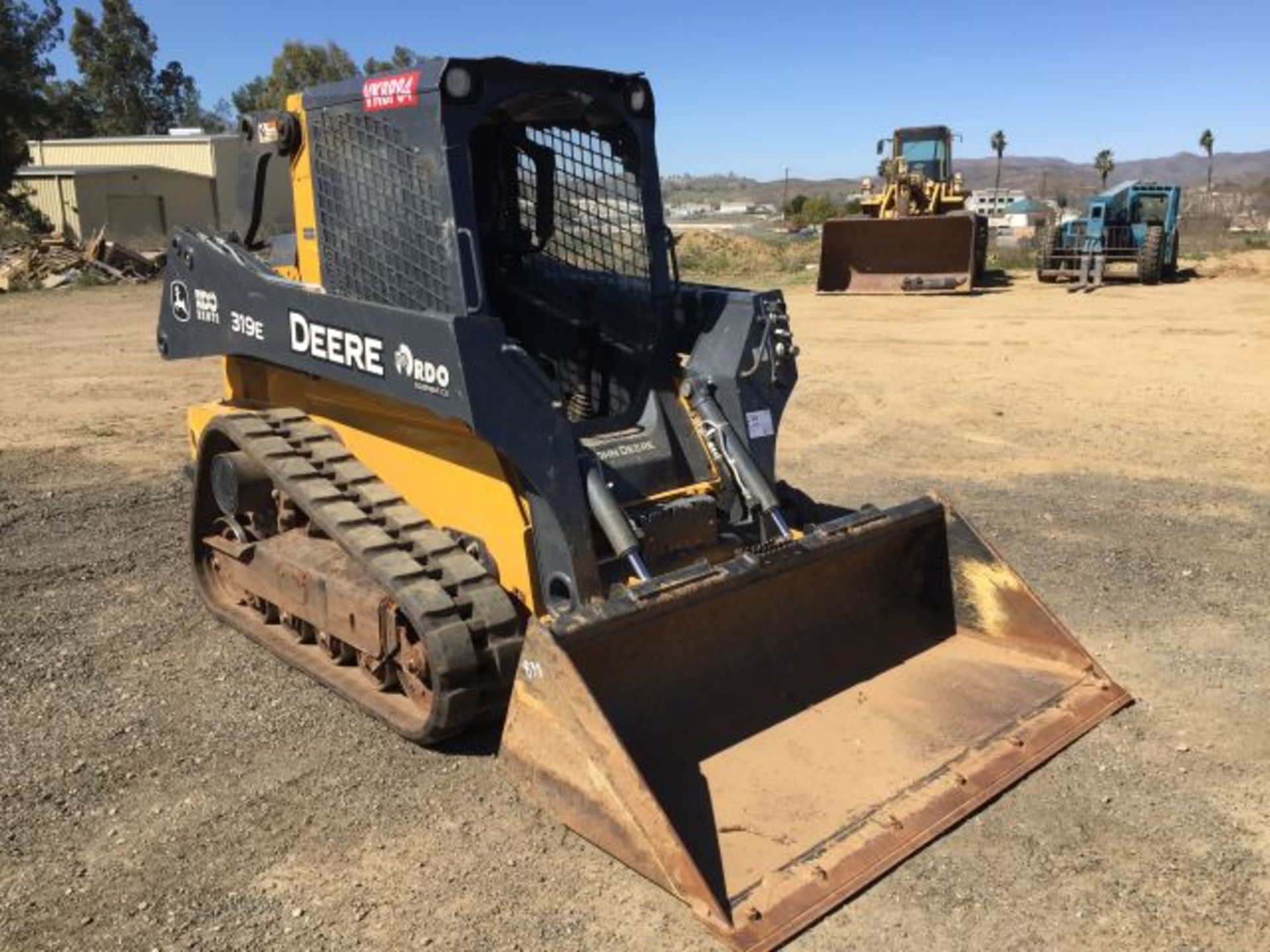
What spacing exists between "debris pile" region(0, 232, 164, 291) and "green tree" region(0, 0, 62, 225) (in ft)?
27.5

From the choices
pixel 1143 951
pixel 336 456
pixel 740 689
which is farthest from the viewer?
pixel 336 456

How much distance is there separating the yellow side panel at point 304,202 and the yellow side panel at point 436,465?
0.53m

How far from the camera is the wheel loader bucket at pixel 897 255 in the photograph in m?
20.3

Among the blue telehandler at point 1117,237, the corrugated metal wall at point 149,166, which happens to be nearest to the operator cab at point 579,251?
the blue telehandler at point 1117,237

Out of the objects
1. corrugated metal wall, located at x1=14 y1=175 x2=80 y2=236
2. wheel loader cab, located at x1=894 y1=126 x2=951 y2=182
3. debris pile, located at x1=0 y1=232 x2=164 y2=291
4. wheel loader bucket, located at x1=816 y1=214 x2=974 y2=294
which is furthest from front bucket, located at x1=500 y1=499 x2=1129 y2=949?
corrugated metal wall, located at x1=14 y1=175 x2=80 y2=236

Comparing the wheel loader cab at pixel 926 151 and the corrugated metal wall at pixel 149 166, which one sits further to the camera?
the corrugated metal wall at pixel 149 166

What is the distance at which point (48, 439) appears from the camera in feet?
30.3

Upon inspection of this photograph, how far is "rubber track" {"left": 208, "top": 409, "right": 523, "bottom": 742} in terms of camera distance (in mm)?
3807

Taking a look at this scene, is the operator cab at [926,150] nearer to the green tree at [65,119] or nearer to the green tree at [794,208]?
the green tree at [65,119]

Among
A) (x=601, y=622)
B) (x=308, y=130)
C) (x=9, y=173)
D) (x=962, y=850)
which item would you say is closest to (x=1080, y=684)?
(x=962, y=850)

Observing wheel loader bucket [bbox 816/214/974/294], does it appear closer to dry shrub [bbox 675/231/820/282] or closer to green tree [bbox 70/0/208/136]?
dry shrub [bbox 675/231/820/282]

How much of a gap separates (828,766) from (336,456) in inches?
97.8

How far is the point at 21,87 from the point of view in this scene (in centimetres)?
3334

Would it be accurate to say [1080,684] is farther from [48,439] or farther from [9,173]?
[9,173]
